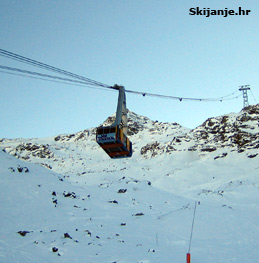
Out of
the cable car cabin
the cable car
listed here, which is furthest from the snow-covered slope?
the cable car

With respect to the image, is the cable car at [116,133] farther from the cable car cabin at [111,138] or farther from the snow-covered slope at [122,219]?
the snow-covered slope at [122,219]

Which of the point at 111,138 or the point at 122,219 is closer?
the point at 111,138

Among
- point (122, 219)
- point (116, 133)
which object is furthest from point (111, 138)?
point (122, 219)

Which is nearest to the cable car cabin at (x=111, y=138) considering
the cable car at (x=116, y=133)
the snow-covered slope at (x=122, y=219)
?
the cable car at (x=116, y=133)

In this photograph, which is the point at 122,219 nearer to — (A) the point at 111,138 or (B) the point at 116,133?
(A) the point at 111,138

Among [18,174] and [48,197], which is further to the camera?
[18,174]

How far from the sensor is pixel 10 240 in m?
14.7

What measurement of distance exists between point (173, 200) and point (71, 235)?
20097 millimetres

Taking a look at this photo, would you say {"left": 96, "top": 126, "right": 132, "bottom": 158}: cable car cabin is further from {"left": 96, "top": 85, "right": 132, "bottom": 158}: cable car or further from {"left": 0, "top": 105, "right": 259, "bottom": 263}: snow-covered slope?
{"left": 0, "top": 105, "right": 259, "bottom": 263}: snow-covered slope

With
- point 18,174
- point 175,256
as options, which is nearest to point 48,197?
point 18,174

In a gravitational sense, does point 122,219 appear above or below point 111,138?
below

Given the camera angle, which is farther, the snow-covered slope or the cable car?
the cable car

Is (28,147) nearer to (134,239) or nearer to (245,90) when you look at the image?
(245,90)

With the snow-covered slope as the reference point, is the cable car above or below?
above
